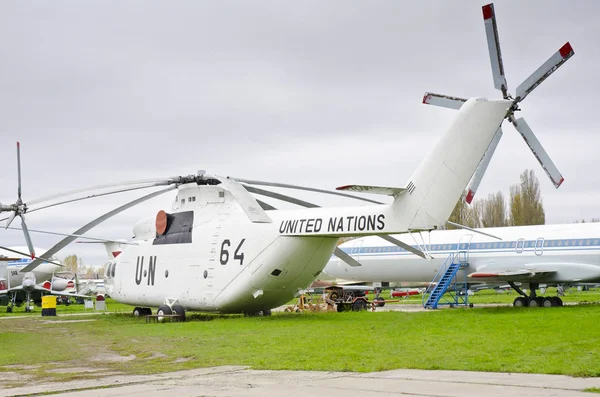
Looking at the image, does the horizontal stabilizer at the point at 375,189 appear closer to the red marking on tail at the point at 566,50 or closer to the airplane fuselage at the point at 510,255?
the red marking on tail at the point at 566,50

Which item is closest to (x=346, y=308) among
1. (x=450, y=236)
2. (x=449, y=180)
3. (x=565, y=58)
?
(x=450, y=236)

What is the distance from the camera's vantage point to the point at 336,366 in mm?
10750

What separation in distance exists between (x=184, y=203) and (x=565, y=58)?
44.8 ft

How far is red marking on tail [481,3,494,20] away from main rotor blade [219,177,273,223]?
8.72m

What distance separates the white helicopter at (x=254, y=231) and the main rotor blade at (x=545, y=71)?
0.46 m

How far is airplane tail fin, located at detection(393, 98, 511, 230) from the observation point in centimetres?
1738

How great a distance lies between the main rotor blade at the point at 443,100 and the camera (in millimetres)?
16891

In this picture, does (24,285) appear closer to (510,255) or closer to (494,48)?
(510,255)

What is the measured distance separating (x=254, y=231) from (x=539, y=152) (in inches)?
345

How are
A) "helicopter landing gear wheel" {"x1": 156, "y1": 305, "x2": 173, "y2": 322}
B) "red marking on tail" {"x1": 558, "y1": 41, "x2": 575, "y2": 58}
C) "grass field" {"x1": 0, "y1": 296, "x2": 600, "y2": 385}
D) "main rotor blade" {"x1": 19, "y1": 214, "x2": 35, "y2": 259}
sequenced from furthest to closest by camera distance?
"helicopter landing gear wheel" {"x1": 156, "y1": 305, "x2": 173, "y2": 322} < "main rotor blade" {"x1": 19, "y1": 214, "x2": 35, "y2": 259} < "red marking on tail" {"x1": 558, "y1": 41, "x2": 575, "y2": 58} < "grass field" {"x1": 0, "y1": 296, "x2": 600, "y2": 385}

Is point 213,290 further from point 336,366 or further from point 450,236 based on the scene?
point 450,236

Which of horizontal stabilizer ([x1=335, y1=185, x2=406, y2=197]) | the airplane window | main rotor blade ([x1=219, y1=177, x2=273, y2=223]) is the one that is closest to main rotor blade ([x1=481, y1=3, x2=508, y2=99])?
horizontal stabilizer ([x1=335, y1=185, x2=406, y2=197])

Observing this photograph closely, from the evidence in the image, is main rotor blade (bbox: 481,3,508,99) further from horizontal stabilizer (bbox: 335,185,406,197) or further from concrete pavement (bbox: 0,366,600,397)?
concrete pavement (bbox: 0,366,600,397)

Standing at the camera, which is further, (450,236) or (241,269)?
(450,236)
